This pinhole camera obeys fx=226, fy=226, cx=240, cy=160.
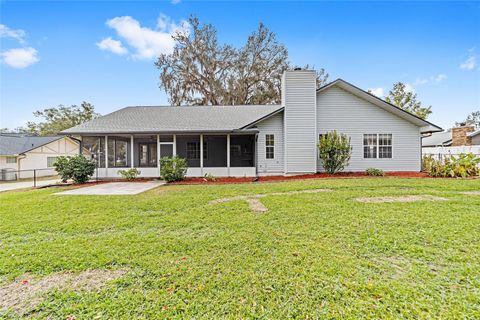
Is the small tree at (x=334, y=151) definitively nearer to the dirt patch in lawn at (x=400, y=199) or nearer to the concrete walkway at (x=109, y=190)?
the dirt patch in lawn at (x=400, y=199)

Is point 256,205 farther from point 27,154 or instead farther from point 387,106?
point 27,154

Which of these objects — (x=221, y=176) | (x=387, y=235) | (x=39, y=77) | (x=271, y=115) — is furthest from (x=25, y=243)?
(x=39, y=77)

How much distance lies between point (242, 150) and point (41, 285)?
1250 centimetres

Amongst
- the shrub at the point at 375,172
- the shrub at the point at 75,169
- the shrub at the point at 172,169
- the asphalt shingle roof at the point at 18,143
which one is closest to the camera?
the shrub at the point at 172,169

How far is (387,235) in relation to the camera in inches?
158

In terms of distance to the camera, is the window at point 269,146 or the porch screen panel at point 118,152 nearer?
the window at point 269,146

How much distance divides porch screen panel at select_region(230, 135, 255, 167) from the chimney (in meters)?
20.9

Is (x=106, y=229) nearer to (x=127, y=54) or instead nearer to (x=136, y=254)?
(x=136, y=254)

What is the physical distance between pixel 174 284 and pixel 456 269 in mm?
3510

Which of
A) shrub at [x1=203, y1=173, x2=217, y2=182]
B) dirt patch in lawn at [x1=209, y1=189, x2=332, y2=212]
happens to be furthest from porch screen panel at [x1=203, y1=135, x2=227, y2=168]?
dirt patch in lawn at [x1=209, y1=189, x2=332, y2=212]

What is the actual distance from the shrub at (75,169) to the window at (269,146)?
957 cm

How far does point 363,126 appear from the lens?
12875 millimetres

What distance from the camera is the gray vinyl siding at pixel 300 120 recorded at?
40.8ft

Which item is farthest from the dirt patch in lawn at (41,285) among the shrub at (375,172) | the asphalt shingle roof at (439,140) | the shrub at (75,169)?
the asphalt shingle roof at (439,140)
